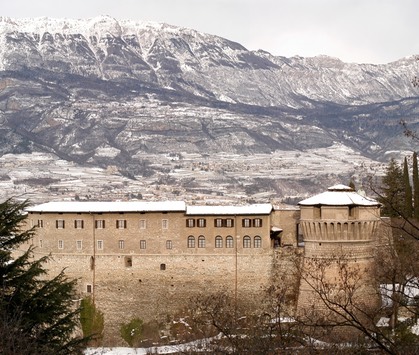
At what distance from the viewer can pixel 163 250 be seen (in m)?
74.1

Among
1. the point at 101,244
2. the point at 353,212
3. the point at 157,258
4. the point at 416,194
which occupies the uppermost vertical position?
the point at 416,194

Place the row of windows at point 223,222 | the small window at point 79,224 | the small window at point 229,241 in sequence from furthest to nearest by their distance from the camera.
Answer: the small window at point 79,224, the small window at point 229,241, the row of windows at point 223,222

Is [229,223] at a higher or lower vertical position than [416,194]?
lower

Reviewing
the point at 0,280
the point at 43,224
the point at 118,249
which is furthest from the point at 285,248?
the point at 0,280

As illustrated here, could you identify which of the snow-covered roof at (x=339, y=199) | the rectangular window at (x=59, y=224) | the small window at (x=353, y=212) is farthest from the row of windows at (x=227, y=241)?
the rectangular window at (x=59, y=224)

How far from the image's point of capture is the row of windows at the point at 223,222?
73.4 metres

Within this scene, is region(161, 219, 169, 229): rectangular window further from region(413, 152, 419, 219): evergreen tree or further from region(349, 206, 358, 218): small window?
region(413, 152, 419, 219): evergreen tree

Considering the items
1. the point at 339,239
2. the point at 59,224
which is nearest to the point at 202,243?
the point at 339,239

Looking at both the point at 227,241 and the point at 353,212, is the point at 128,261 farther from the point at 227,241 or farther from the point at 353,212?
the point at 353,212

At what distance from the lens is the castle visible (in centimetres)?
7325

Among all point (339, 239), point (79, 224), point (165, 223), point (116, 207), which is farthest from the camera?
point (116, 207)

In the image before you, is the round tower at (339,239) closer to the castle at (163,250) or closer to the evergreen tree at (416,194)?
the castle at (163,250)

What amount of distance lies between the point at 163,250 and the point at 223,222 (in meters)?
4.88

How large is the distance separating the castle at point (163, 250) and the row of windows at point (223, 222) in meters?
0.07
